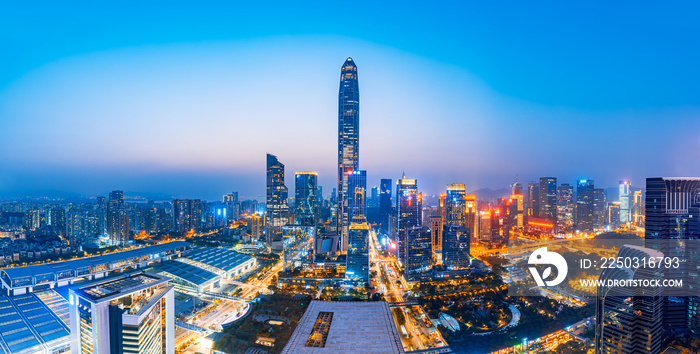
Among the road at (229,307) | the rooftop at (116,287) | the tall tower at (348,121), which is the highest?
the tall tower at (348,121)

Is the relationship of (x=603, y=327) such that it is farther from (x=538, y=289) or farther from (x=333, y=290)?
(x=333, y=290)

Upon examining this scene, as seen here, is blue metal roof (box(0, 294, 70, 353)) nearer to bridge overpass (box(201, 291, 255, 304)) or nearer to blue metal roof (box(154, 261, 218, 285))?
blue metal roof (box(154, 261, 218, 285))

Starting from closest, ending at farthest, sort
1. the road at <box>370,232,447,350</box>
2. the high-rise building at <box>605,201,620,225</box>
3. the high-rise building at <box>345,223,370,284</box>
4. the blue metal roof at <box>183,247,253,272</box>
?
1. the road at <box>370,232,447,350</box>
2. the high-rise building at <box>345,223,370,284</box>
3. the blue metal roof at <box>183,247,253,272</box>
4. the high-rise building at <box>605,201,620,225</box>

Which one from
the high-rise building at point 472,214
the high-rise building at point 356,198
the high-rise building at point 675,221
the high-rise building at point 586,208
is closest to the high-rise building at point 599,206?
the high-rise building at point 586,208

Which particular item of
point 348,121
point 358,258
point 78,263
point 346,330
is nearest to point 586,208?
point 348,121

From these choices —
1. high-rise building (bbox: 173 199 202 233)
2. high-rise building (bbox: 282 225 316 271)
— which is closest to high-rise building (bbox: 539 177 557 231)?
high-rise building (bbox: 282 225 316 271)

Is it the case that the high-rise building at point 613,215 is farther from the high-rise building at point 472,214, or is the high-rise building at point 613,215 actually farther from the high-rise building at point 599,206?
the high-rise building at point 472,214

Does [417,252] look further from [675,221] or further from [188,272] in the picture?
[188,272]
